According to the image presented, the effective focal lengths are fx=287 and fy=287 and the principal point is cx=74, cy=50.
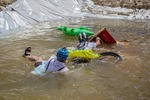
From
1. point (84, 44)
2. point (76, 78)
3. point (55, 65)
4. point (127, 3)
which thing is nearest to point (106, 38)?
point (84, 44)

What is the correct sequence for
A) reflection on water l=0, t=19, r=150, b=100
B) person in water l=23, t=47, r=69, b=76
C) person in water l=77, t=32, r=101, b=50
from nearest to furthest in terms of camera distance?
reflection on water l=0, t=19, r=150, b=100, person in water l=23, t=47, r=69, b=76, person in water l=77, t=32, r=101, b=50

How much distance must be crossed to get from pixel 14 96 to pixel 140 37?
636cm

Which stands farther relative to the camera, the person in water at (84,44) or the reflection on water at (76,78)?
the person in water at (84,44)

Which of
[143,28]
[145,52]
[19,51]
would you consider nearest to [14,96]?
[19,51]

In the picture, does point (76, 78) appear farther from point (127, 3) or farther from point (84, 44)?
point (127, 3)

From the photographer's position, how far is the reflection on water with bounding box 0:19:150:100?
17.0ft

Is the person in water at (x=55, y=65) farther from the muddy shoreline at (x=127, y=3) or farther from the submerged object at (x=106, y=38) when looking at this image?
the muddy shoreline at (x=127, y=3)

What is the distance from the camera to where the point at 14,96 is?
5.06m

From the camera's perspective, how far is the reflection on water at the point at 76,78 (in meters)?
5.17

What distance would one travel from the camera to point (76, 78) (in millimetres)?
6020

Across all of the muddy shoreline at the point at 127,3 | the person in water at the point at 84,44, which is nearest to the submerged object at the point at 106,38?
the person in water at the point at 84,44

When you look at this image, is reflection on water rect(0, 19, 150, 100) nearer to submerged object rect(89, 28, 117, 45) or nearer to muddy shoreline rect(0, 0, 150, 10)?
submerged object rect(89, 28, 117, 45)

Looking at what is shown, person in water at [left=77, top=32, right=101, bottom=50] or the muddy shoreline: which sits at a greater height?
person in water at [left=77, top=32, right=101, bottom=50]

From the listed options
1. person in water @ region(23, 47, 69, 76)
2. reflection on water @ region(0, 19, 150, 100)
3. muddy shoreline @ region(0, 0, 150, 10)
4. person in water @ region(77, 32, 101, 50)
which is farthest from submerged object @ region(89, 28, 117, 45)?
muddy shoreline @ region(0, 0, 150, 10)
